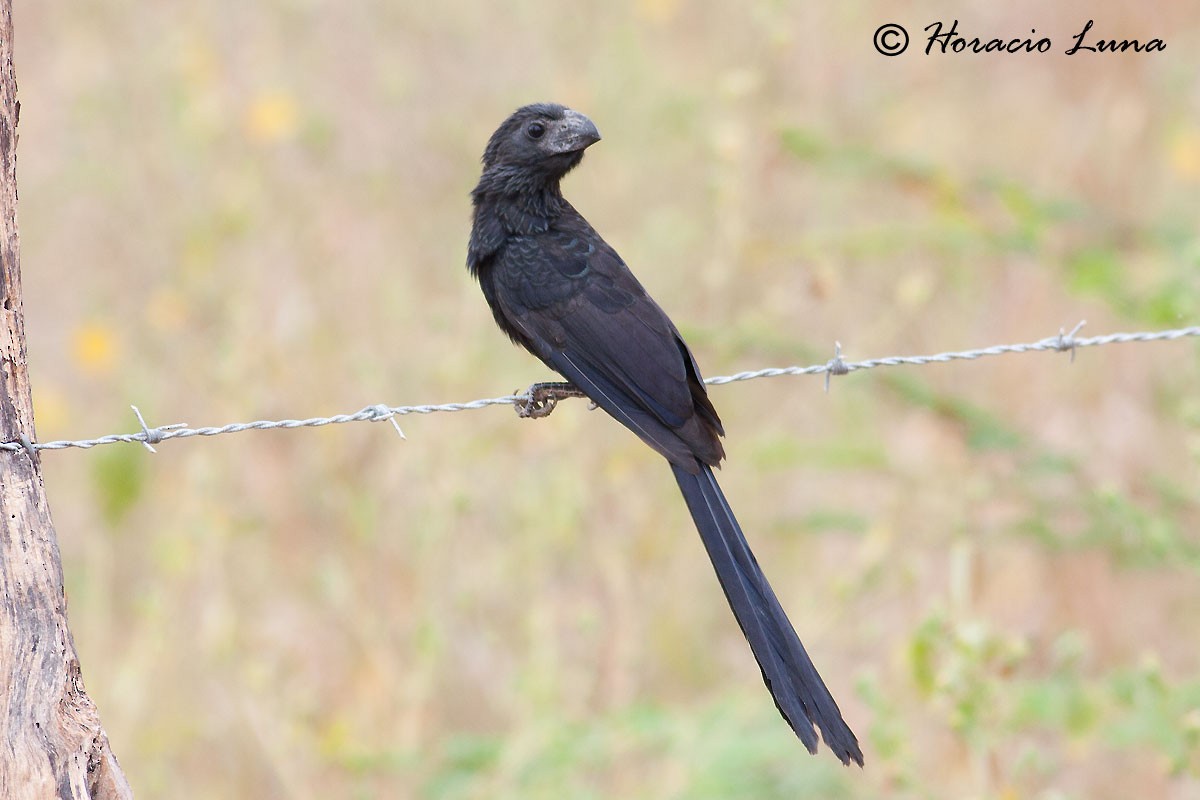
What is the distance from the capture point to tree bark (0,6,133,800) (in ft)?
6.40

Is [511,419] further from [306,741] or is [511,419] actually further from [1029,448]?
[1029,448]

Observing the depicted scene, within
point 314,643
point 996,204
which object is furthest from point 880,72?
point 314,643

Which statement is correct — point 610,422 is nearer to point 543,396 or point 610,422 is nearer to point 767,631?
point 543,396

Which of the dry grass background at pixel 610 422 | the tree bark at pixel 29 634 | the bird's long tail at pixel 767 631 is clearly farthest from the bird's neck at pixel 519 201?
the tree bark at pixel 29 634

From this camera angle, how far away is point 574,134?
3709 millimetres

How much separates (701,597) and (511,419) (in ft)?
4.33

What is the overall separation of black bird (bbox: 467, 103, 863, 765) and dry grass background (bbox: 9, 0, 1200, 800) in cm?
56

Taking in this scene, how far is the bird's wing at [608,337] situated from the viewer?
3097mm

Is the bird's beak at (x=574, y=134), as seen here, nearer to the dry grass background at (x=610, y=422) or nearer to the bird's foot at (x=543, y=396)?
the bird's foot at (x=543, y=396)

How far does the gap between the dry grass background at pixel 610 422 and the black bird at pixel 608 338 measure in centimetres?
56

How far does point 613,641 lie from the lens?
4617 millimetres

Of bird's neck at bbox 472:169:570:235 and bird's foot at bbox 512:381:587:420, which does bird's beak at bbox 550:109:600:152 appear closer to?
bird's neck at bbox 472:169:570:235

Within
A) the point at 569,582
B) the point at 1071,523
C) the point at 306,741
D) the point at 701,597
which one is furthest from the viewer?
the point at 701,597

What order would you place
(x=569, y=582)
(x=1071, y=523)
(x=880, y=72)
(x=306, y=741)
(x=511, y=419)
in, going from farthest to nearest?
(x=880, y=72), (x=569, y=582), (x=511, y=419), (x=1071, y=523), (x=306, y=741)
